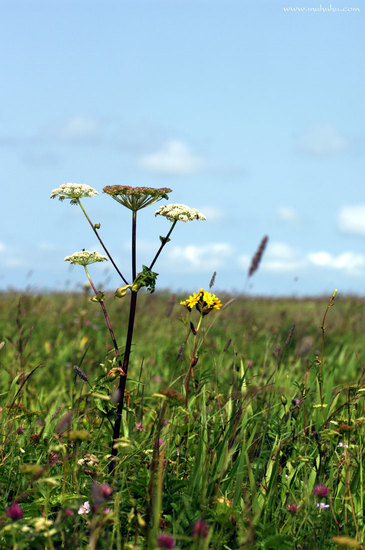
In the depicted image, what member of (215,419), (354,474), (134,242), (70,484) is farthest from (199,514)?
(134,242)

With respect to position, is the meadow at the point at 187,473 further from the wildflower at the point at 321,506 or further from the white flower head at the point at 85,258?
the white flower head at the point at 85,258

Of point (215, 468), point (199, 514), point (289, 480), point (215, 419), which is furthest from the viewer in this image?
point (215, 419)

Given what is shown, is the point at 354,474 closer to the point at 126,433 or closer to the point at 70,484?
the point at 126,433

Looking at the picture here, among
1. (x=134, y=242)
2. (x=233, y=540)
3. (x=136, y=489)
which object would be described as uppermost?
(x=134, y=242)

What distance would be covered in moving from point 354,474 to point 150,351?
152 inches

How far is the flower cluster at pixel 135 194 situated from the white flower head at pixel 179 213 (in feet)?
0.26

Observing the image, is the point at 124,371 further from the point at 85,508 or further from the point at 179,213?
the point at 179,213

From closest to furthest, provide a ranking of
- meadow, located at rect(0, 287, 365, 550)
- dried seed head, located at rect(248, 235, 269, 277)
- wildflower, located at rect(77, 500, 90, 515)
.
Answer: meadow, located at rect(0, 287, 365, 550) < wildflower, located at rect(77, 500, 90, 515) < dried seed head, located at rect(248, 235, 269, 277)

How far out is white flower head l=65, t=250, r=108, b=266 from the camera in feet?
9.27

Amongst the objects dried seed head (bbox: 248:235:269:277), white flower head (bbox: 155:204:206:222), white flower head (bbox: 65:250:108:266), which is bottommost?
white flower head (bbox: 65:250:108:266)

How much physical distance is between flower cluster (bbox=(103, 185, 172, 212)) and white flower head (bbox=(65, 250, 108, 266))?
333 millimetres

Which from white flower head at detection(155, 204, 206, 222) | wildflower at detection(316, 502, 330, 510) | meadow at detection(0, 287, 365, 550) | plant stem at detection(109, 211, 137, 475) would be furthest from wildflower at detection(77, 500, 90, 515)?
white flower head at detection(155, 204, 206, 222)

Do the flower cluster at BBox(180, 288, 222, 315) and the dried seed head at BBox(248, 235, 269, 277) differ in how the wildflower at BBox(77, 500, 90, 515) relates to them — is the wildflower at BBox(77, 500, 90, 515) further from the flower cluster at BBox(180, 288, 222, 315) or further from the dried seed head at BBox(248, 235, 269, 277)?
the dried seed head at BBox(248, 235, 269, 277)

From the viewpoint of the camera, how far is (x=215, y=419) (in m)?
2.92
